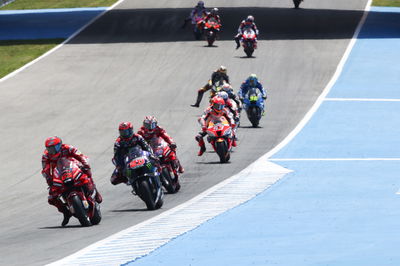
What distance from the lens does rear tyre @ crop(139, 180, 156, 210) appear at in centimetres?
2081

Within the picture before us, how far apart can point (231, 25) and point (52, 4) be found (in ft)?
54.6

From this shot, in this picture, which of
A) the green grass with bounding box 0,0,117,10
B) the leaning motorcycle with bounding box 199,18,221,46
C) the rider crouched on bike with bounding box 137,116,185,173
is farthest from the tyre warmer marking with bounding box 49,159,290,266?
the green grass with bounding box 0,0,117,10

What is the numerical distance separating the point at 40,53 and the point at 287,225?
3292 centimetres

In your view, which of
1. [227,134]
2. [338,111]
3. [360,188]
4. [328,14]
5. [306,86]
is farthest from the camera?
[328,14]

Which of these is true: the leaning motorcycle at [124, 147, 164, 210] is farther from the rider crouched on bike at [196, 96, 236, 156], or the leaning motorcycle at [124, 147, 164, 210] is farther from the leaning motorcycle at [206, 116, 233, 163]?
the rider crouched on bike at [196, 96, 236, 156]

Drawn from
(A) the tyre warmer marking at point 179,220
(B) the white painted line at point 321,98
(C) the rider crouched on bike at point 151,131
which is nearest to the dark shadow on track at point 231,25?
(B) the white painted line at point 321,98

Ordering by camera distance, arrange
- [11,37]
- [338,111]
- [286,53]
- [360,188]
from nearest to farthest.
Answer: [360,188]
[338,111]
[286,53]
[11,37]

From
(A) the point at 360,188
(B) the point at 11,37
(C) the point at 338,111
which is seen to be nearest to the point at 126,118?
(C) the point at 338,111

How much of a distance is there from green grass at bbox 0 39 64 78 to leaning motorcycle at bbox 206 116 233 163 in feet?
61.9

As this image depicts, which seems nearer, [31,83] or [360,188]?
[360,188]

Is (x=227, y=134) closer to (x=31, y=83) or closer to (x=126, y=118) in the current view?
(x=126, y=118)

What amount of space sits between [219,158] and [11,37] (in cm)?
2961

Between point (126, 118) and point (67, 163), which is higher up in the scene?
point (67, 163)

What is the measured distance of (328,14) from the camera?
6112cm
